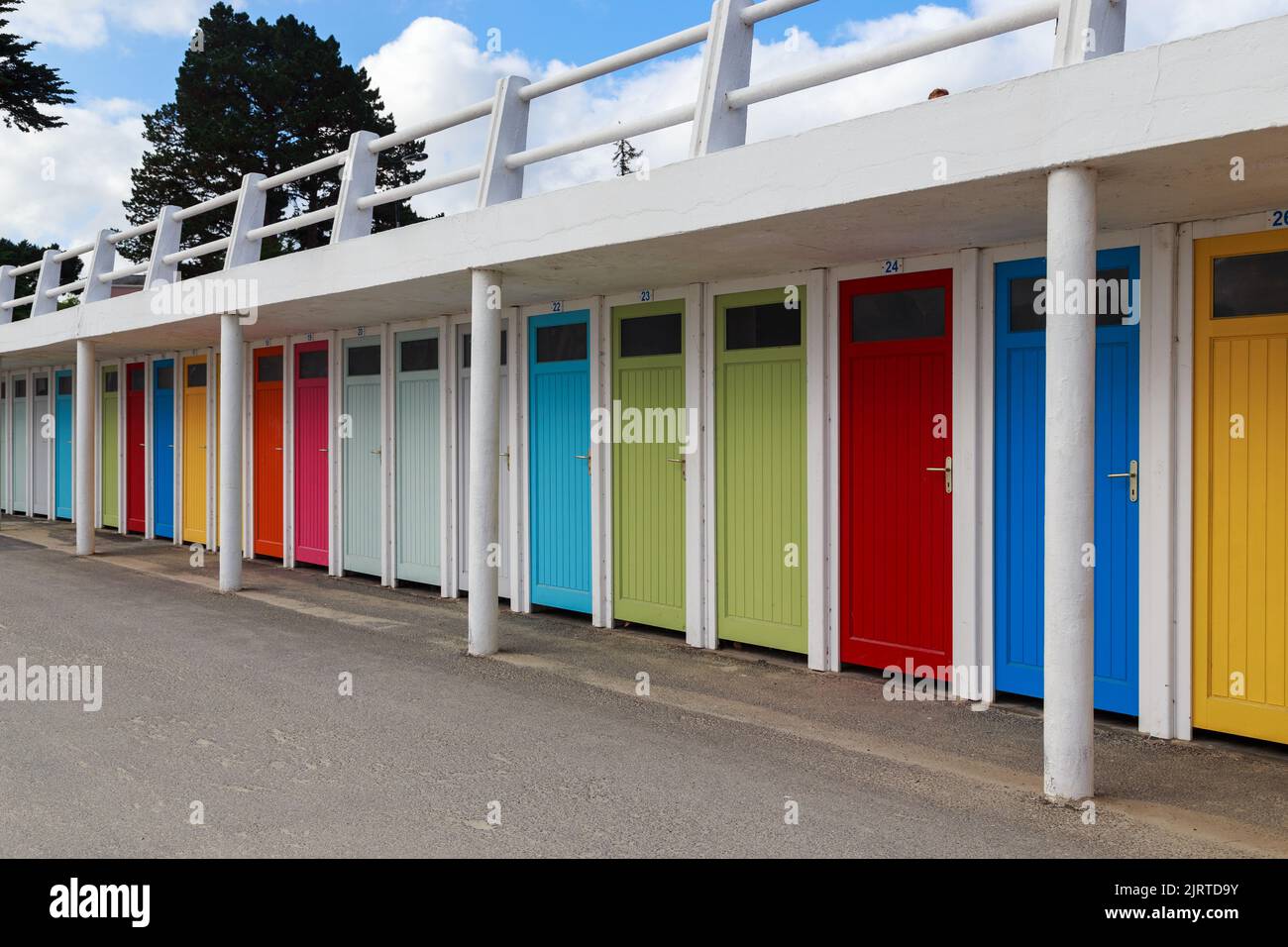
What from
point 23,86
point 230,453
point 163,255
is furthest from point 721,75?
point 23,86

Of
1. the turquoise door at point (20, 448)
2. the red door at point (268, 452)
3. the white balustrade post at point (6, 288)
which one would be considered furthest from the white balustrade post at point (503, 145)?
the turquoise door at point (20, 448)

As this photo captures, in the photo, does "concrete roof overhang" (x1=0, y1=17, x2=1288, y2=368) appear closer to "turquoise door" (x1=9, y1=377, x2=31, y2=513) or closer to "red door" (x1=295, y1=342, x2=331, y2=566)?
"red door" (x1=295, y1=342, x2=331, y2=566)

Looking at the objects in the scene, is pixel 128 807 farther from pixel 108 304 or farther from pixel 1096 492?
pixel 108 304

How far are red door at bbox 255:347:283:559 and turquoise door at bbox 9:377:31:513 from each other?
31.1 ft

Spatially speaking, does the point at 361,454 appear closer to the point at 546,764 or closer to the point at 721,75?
the point at 721,75

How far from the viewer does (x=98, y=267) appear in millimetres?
14391

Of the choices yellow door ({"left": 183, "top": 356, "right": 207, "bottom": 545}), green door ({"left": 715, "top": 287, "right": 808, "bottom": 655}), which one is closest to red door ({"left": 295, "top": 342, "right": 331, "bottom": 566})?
yellow door ({"left": 183, "top": 356, "right": 207, "bottom": 545})

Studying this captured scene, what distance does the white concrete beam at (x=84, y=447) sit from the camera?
574 inches

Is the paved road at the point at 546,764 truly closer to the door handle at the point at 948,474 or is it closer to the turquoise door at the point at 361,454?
the door handle at the point at 948,474

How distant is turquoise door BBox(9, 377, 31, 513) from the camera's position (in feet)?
69.9

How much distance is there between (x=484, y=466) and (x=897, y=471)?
283 cm

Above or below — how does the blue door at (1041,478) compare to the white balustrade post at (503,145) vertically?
below

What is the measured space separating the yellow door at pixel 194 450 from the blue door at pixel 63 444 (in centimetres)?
426
